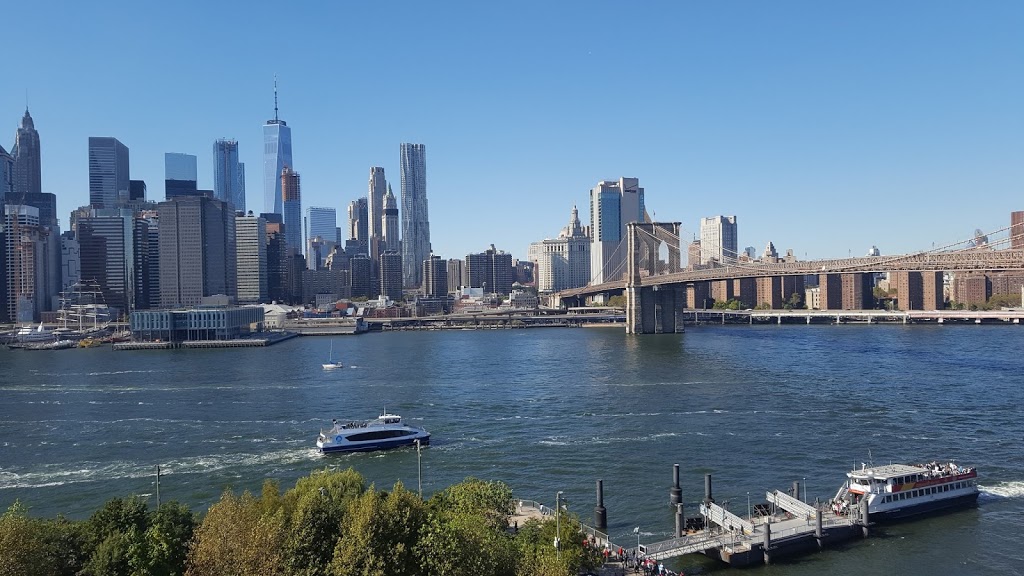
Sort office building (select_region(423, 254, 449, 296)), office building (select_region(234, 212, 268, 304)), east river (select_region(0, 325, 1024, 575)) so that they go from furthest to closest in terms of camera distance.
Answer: office building (select_region(423, 254, 449, 296))
office building (select_region(234, 212, 268, 304))
east river (select_region(0, 325, 1024, 575))

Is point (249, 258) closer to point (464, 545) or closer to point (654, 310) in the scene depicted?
point (654, 310)

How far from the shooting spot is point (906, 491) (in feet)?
63.1

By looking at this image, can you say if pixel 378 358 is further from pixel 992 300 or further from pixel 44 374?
pixel 992 300

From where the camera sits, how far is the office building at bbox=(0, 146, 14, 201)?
158250 mm

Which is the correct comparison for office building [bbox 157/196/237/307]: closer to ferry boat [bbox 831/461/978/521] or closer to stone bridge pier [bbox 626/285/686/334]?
stone bridge pier [bbox 626/285/686/334]

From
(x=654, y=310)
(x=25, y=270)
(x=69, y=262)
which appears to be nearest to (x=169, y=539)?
(x=654, y=310)

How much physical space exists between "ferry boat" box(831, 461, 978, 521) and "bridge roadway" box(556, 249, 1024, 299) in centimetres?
2514

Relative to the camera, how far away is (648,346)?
216ft

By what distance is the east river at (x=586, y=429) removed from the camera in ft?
65.7

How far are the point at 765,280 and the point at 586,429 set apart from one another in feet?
310

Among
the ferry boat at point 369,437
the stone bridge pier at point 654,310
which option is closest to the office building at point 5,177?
the stone bridge pier at point 654,310

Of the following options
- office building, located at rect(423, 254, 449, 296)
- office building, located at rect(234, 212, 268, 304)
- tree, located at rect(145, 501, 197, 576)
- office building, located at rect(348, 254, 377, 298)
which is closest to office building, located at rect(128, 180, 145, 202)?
office building, located at rect(234, 212, 268, 304)

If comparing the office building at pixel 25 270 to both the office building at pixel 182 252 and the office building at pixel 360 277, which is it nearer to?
the office building at pixel 182 252

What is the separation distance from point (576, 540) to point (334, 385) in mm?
29646
